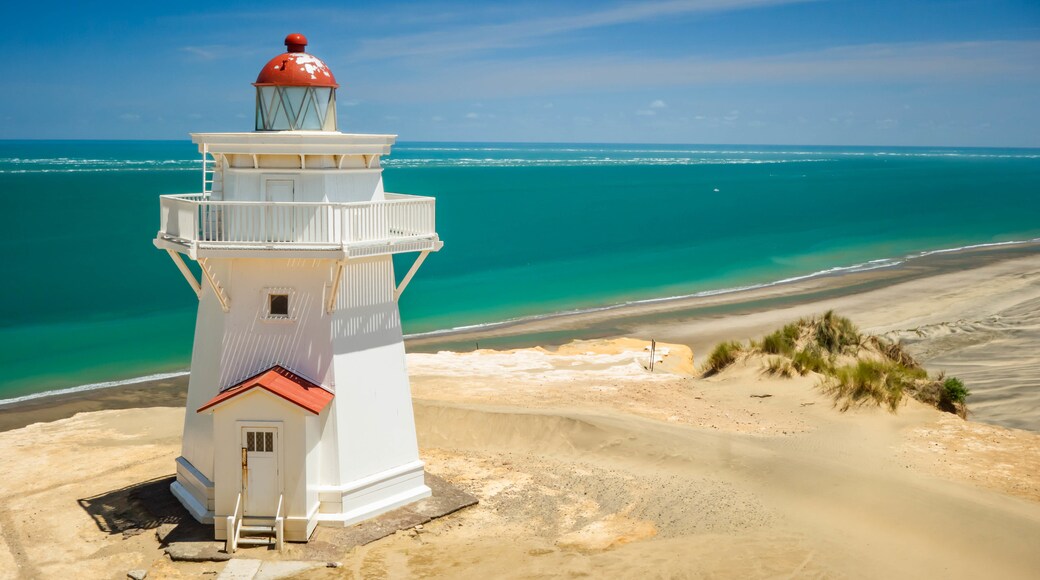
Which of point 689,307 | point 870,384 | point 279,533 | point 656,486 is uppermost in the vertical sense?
point 689,307

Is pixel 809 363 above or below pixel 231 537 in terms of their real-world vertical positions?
above

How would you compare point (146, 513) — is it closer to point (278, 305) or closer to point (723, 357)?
point (278, 305)

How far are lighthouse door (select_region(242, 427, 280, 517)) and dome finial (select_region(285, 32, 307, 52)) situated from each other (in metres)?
4.67

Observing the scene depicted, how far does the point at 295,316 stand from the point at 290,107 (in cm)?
255

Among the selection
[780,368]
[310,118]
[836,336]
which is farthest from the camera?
[836,336]

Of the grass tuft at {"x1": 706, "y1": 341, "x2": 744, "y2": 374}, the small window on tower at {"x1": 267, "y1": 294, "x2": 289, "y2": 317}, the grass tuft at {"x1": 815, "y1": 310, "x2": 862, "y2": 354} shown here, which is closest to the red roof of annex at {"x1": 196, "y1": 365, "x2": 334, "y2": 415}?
the small window on tower at {"x1": 267, "y1": 294, "x2": 289, "y2": 317}

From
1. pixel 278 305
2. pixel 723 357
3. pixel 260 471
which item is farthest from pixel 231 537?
pixel 723 357

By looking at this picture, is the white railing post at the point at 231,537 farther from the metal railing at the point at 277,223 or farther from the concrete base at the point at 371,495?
the metal railing at the point at 277,223

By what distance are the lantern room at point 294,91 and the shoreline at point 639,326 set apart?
36.6 feet

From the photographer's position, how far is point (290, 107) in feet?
36.6

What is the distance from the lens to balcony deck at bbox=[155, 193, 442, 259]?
10438mm

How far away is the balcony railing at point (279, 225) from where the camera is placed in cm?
1052

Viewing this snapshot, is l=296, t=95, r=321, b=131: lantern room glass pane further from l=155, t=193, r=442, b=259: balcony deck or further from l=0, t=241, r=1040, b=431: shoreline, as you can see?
l=0, t=241, r=1040, b=431: shoreline

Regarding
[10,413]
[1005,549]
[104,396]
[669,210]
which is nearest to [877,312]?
[1005,549]
